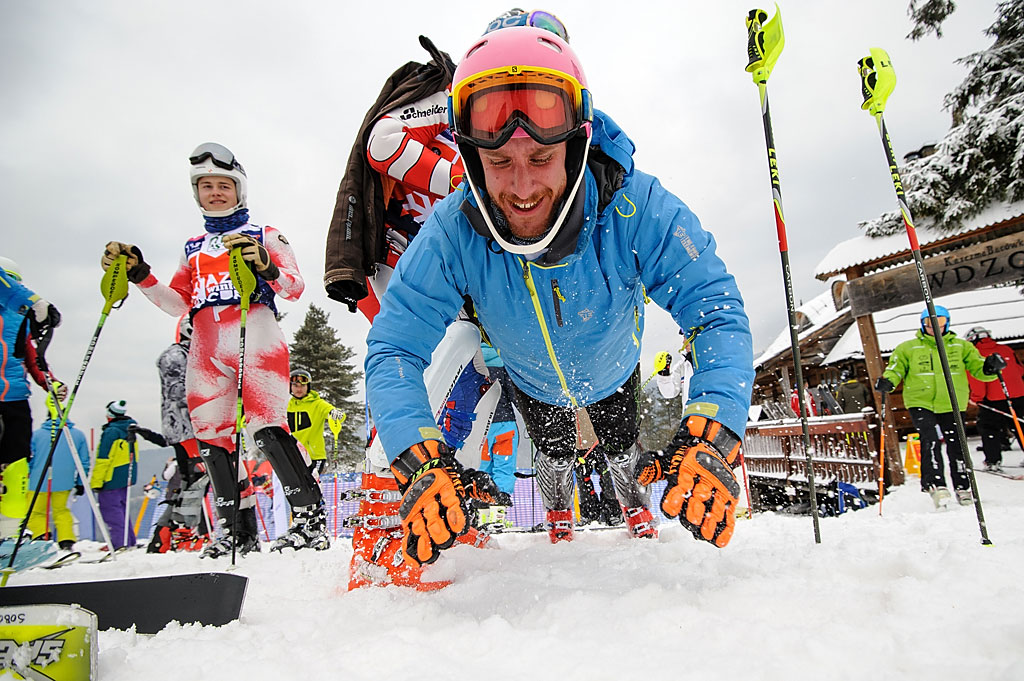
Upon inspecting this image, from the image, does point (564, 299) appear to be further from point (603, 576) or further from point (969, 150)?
point (969, 150)

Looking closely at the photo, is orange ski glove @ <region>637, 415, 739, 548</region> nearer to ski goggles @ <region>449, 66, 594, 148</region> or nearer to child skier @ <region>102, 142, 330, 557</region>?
ski goggles @ <region>449, 66, 594, 148</region>

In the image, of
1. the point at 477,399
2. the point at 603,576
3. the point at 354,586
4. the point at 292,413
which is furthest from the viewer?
the point at 292,413

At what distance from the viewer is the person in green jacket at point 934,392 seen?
5.96 meters

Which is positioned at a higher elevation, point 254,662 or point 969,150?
point 969,150

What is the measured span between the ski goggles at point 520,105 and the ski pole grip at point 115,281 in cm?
273

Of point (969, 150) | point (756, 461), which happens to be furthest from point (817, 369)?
point (969, 150)

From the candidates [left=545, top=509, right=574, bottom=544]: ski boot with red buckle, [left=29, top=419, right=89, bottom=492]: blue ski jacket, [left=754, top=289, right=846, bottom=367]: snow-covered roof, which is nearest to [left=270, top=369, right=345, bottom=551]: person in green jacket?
[left=29, top=419, right=89, bottom=492]: blue ski jacket

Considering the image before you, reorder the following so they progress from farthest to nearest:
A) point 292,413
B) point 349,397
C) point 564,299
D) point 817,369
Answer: point 349,397
point 817,369
point 292,413
point 564,299

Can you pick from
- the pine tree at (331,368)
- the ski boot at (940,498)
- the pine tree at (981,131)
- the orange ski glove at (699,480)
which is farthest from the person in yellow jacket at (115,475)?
the pine tree at (331,368)

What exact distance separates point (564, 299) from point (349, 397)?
2363cm

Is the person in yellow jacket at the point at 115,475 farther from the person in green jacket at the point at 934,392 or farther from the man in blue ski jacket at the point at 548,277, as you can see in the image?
the person in green jacket at the point at 934,392

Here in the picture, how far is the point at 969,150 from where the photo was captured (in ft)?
27.4

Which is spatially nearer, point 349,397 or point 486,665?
point 486,665

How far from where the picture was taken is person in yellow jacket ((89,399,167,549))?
6312mm
